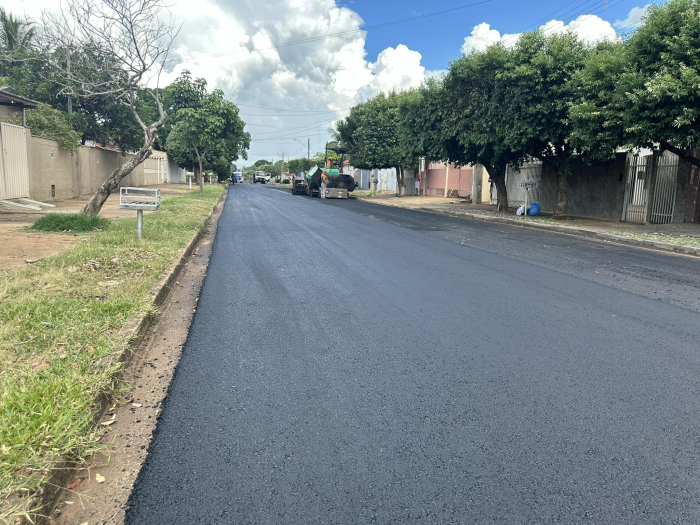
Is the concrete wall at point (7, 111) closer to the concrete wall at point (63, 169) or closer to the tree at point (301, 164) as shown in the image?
the concrete wall at point (63, 169)

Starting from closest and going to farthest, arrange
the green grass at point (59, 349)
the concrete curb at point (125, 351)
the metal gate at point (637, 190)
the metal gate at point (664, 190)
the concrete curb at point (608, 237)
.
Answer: the concrete curb at point (125, 351) → the green grass at point (59, 349) → the concrete curb at point (608, 237) → the metal gate at point (664, 190) → the metal gate at point (637, 190)

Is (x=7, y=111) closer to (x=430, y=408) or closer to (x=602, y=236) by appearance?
(x=602, y=236)

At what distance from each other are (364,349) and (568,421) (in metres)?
1.82

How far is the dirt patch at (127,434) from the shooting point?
243cm

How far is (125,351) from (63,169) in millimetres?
19182

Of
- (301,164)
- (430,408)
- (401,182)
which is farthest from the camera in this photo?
(301,164)

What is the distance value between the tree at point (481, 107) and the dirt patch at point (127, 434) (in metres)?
16.5

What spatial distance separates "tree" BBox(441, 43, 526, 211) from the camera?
1892 cm

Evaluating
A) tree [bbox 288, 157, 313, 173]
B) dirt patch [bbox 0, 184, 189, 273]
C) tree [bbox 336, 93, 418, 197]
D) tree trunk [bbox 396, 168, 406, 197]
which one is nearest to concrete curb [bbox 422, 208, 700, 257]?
Answer: dirt patch [bbox 0, 184, 189, 273]

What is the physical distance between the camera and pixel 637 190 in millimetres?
17484

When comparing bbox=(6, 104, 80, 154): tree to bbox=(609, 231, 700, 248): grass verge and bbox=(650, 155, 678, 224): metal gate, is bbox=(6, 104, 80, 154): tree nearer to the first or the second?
bbox=(609, 231, 700, 248): grass verge

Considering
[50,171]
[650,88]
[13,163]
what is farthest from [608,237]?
[50,171]

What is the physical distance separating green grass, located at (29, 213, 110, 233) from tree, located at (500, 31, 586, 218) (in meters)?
13.9

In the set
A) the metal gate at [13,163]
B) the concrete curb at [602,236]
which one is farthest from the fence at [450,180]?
the metal gate at [13,163]
